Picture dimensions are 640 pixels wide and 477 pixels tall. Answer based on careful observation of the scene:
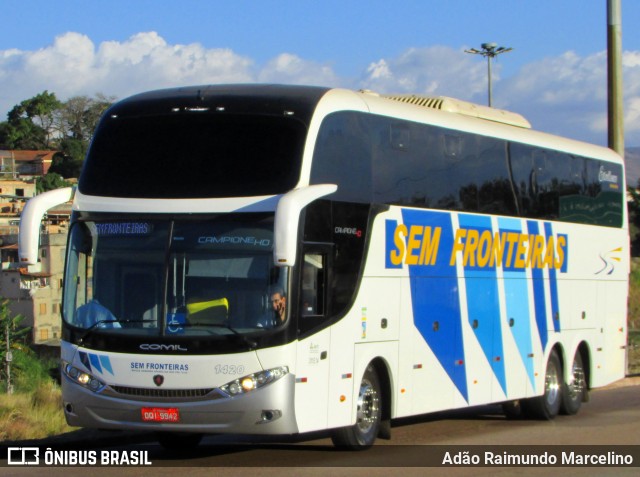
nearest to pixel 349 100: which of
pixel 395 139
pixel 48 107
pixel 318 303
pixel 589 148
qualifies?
pixel 395 139

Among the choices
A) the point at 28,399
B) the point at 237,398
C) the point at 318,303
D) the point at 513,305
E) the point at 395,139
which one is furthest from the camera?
the point at 28,399

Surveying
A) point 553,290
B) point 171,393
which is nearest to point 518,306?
point 553,290

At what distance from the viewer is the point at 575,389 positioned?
17891mm

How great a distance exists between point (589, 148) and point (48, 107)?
11336 cm

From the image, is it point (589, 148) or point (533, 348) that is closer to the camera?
point (533, 348)

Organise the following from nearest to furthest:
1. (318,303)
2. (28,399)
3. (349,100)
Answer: (318,303) < (349,100) < (28,399)

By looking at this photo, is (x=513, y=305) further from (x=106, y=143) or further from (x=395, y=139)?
(x=106, y=143)

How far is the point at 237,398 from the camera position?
35.2 feet

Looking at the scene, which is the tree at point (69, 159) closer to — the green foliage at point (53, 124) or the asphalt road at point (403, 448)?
the green foliage at point (53, 124)

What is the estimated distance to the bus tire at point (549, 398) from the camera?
16891 millimetres

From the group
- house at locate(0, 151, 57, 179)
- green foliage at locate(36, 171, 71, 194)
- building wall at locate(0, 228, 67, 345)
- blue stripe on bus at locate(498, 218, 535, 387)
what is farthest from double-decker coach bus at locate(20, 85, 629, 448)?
house at locate(0, 151, 57, 179)

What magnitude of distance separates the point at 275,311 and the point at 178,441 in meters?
2.81

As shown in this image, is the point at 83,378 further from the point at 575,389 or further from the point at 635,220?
the point at 635,220

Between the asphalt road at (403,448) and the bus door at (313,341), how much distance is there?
1.81 ft
